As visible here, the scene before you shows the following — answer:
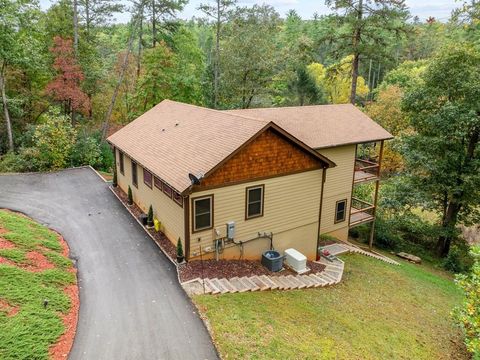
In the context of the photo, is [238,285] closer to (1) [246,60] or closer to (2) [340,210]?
(2) [340,210]

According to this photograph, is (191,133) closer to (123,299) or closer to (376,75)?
(123,299)

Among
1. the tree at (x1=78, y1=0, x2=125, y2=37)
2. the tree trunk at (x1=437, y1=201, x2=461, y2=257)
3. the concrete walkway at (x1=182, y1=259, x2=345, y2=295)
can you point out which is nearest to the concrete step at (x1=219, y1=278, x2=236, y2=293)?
the concrete walkway at (x1=182, y1=259, x2=345, y2=295)

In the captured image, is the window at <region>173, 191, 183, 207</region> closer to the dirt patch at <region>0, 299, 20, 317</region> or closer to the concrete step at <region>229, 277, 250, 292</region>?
the concrete step at <region>229, 277, 250, 292</region>

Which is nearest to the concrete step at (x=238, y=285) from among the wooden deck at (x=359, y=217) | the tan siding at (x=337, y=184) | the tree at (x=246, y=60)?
the tan siding at (x=337, y=184)

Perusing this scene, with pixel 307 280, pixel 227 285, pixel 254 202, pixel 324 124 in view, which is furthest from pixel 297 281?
pixel 324 124

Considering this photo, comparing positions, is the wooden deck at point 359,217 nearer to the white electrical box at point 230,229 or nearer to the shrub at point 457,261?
the shrub at point 457,261

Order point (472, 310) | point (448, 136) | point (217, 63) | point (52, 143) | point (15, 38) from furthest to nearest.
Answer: point (217, 63) < point (52, 143) < point (15, 38) < point (448, 136) < point (472, 310)

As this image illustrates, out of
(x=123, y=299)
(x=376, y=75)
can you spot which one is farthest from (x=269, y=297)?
(x=376, y=75)
